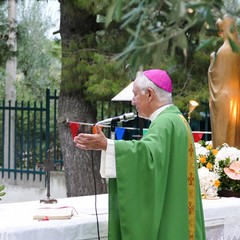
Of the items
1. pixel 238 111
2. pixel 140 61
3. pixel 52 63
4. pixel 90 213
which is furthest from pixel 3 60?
pixel 52 63

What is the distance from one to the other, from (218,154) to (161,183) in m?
2.14

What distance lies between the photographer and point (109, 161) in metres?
4.44

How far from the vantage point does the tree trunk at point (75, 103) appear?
421 inches

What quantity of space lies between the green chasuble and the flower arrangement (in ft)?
4.51

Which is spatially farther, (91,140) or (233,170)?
(233,170)

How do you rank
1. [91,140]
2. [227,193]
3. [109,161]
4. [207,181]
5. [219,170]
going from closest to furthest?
[91,140]
[109,161]
[207,181]
[227,193]
[219,170]

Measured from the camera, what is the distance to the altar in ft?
14.4

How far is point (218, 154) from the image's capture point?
6586mm

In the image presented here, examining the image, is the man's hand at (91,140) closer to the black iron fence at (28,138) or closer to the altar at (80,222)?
the altar at (80,222)

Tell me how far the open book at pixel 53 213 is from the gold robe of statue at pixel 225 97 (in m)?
2.90

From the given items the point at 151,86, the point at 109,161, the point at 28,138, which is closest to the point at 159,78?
the point at 151,86

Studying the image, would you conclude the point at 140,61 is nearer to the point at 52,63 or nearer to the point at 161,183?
the point at 161,183

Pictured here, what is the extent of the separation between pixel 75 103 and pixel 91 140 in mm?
7168

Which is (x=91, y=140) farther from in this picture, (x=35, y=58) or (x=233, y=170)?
(x=35, y=58)
